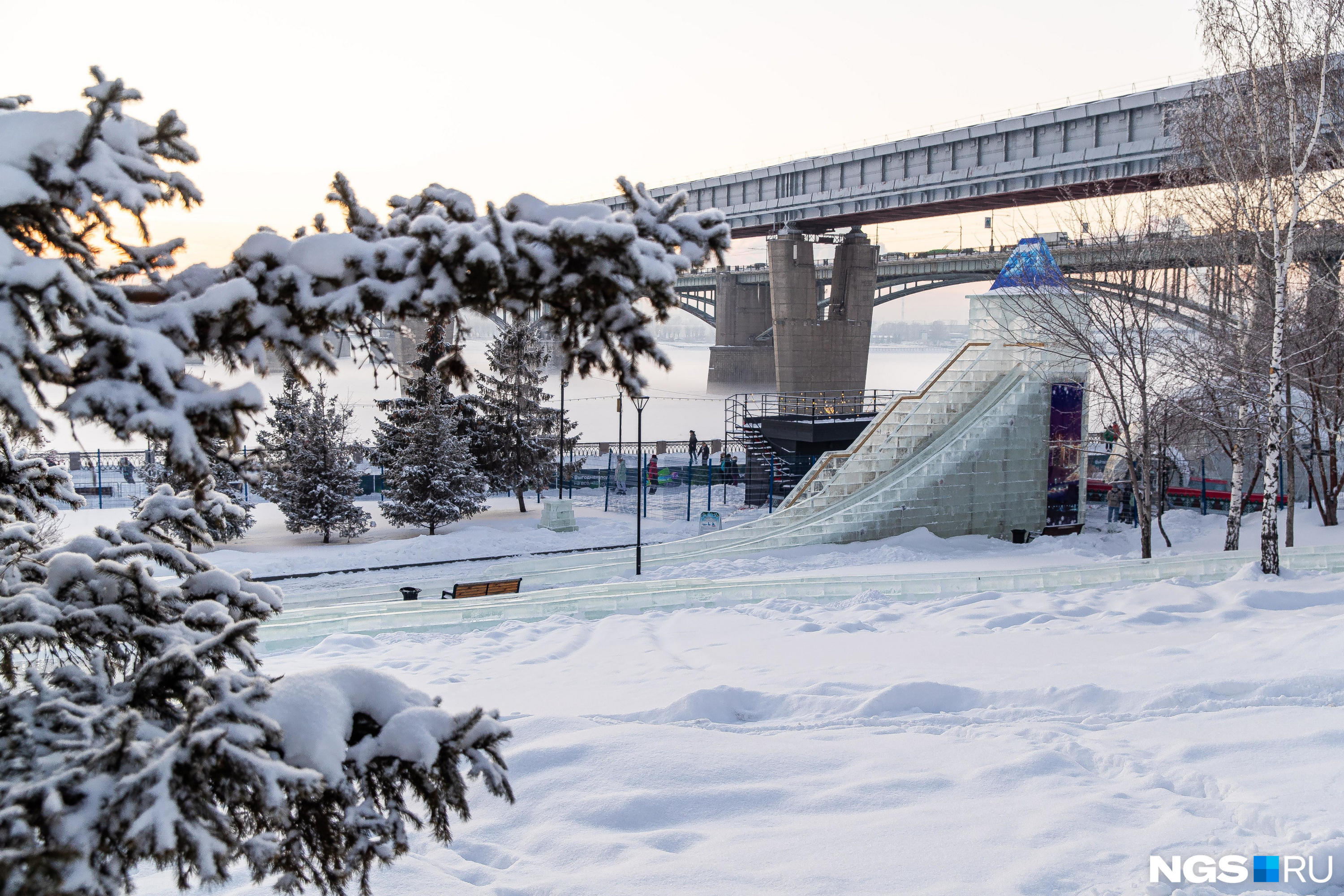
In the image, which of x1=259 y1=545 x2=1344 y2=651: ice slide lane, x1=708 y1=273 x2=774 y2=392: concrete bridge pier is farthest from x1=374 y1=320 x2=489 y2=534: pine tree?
x1=708 y1=273 x2=774 y2=392: concrete bridge pier

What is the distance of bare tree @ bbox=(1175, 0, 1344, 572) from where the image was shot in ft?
42.4

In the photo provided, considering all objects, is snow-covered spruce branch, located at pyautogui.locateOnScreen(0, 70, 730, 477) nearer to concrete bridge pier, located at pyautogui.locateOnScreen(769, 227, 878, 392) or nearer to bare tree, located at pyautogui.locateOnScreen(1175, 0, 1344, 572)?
bare tree, located at pyautogui.locateOnScreen(1175, 0, 1344, 572)

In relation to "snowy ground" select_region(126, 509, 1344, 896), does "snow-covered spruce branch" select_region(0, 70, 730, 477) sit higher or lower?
higher

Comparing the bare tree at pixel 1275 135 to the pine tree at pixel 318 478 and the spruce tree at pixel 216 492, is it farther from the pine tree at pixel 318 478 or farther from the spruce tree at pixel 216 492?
the pine tree at pixel 318 478

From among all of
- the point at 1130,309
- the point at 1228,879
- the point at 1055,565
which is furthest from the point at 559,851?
the point at 1130,309

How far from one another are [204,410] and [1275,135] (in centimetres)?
1644

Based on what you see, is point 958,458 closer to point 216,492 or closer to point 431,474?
point 431,474

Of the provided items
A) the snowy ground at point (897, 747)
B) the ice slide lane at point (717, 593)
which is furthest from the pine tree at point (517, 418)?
the snowy ground at point (897, 747)

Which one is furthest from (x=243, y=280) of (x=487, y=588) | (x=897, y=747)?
(x=487, y=588)

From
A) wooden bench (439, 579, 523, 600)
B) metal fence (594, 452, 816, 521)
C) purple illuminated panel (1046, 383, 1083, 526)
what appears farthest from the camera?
metal fence (594, 452, 816, 521)

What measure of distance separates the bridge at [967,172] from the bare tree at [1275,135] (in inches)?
392

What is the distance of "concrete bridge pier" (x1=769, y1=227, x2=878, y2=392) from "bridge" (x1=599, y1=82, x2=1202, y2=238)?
64.5 inches

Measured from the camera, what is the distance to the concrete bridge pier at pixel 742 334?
88.0 meters

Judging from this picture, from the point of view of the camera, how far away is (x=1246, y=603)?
11.3 m
